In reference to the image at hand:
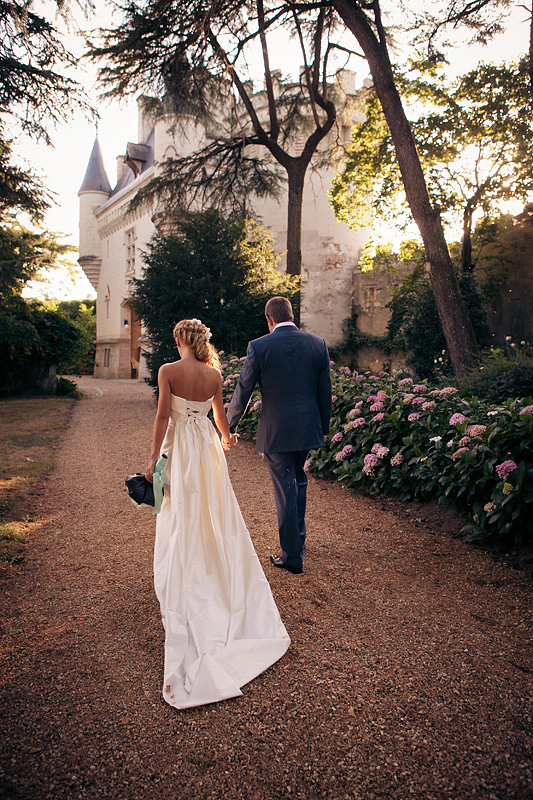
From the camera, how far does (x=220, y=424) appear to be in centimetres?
334

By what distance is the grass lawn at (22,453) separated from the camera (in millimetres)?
4207

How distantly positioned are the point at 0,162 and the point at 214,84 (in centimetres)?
584

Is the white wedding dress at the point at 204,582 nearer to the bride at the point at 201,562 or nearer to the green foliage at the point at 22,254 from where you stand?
the bride at the point at 201,562

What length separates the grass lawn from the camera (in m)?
4.21

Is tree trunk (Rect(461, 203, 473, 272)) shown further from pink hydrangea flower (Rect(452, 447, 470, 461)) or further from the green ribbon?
the green ribbon

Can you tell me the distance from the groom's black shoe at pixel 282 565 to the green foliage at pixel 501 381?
4271 millimetres

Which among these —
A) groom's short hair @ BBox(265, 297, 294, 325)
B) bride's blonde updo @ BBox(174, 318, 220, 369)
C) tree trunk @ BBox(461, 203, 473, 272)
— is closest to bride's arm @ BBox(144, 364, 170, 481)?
bride's blonde updo @ BBox(174, 318, 220, 369)

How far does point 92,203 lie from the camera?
2828cm

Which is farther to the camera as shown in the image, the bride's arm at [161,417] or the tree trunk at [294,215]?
the tree trunk at [294,215]

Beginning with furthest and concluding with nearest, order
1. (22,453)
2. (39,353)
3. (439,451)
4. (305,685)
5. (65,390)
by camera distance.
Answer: (65,390), (39,353), (22,453), (439,451), (305,685)

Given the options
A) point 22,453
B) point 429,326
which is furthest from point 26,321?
point 429,326

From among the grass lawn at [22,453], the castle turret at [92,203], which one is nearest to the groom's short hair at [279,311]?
the grass lawn at [22,453]

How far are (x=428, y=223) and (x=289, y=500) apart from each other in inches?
251

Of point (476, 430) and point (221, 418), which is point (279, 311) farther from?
point (476, 430)
